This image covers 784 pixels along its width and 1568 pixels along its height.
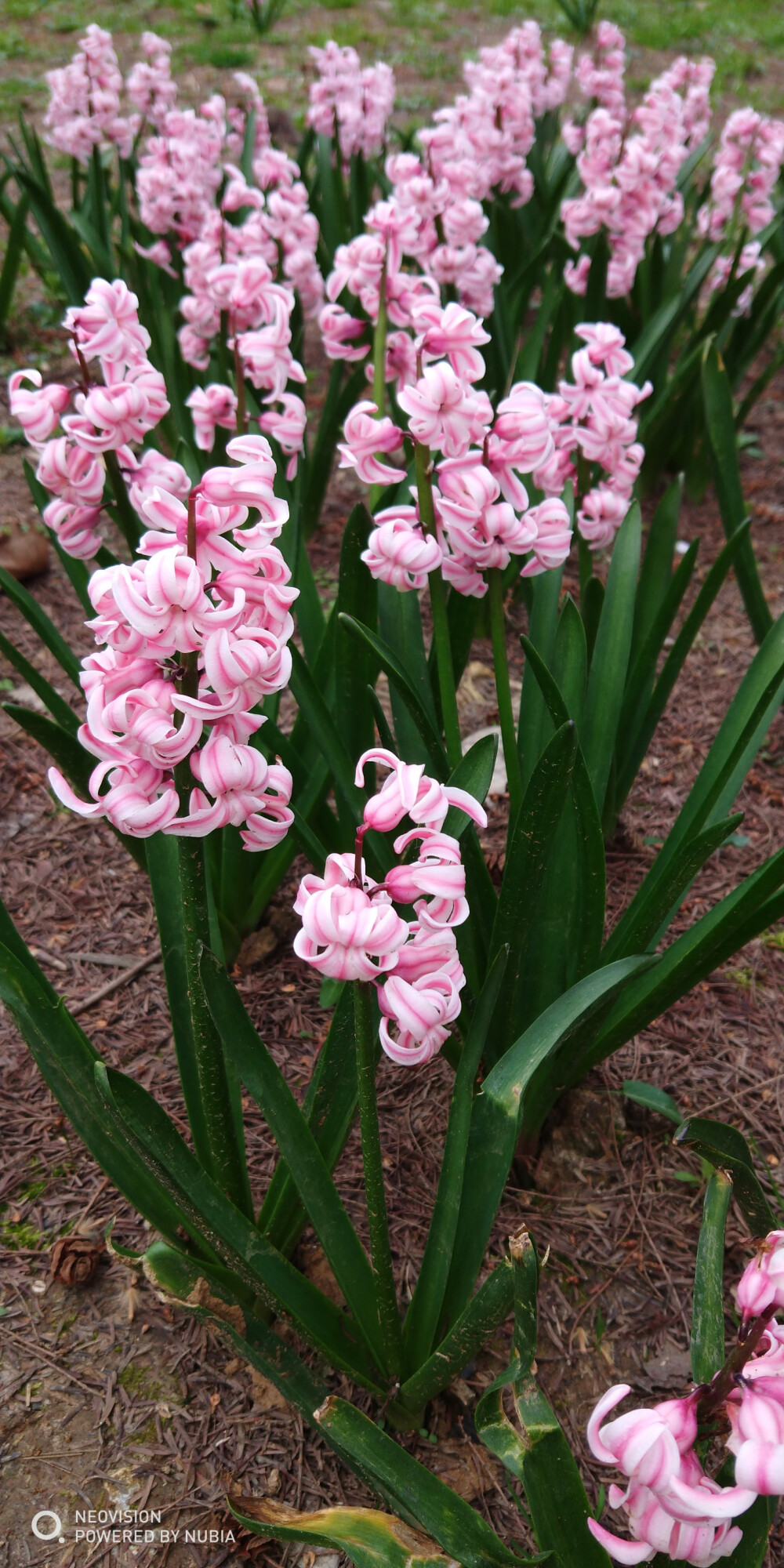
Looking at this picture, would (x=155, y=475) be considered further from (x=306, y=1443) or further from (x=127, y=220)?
(x=127, y=220)

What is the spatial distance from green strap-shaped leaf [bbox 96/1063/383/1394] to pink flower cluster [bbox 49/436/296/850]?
34 centimetres

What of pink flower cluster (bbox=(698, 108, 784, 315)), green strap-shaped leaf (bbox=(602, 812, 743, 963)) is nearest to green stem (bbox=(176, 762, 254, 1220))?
green strap-shaped leaf (bbox=(602, 812, 743, 963))

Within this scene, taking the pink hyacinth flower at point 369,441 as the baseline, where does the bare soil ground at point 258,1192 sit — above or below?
below

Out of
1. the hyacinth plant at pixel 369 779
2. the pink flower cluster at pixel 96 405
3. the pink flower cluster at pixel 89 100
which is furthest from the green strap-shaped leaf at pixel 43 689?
the pink flower cluster at pixel 89 100

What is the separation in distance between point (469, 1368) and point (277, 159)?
10.9 feet

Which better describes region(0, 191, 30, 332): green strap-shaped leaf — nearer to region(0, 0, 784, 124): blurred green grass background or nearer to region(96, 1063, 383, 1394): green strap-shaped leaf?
region(0, 0, 784, 124): blurred green grass background

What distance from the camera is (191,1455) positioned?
144cm

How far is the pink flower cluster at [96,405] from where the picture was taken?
1.67 m

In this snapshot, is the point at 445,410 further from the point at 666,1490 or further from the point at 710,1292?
the point at 666,1490

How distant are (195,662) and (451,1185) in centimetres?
70

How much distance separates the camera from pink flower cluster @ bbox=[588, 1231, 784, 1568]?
2.80 feet

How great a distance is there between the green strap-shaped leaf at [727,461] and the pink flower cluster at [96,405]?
5.16 feet

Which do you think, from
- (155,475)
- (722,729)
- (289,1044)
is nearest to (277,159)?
(155,475)

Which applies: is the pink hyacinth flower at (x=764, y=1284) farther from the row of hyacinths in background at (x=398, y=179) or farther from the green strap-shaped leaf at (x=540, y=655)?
the row of hyacinths in background at (x=398, y=179)
